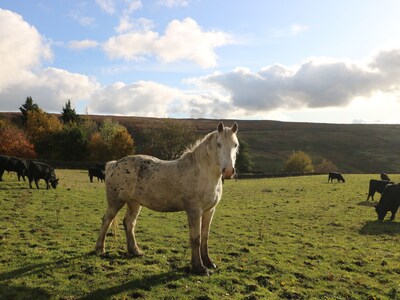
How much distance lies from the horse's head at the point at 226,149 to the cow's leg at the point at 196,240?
1.34 m

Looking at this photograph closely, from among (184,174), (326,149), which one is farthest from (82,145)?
(326,149)

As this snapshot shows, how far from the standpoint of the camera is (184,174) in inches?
318

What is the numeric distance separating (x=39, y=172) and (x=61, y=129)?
49.5 m

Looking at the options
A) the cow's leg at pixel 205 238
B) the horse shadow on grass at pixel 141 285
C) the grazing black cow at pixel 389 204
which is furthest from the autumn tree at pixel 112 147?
the horse shadow on grass at pixel 141 285

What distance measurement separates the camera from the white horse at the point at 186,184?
7.68m

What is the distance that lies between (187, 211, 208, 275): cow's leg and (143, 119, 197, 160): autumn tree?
5906cm

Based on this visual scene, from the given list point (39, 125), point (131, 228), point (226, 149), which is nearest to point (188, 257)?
point (131, 228)

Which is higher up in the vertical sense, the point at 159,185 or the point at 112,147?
the point at 159,185

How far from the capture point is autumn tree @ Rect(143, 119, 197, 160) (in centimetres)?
6831

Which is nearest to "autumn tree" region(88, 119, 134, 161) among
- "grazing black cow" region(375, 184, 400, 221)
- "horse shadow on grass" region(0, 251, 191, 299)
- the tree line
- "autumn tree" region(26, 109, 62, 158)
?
the tree line

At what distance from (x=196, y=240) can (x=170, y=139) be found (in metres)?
62.0

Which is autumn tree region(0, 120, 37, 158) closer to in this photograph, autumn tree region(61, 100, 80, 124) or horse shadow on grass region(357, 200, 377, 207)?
autumn tree region(61, 100, 80, 124)

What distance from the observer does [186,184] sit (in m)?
7.96

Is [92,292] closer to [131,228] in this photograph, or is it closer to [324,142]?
[131,228]
